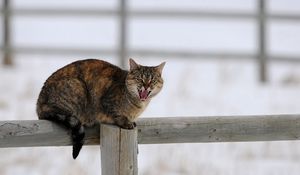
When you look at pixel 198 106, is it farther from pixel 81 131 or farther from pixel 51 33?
pixel 51 33

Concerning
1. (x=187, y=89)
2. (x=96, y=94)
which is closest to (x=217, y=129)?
(x=96, y=94)

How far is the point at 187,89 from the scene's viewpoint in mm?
7742

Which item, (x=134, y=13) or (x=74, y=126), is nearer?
(x=74, y=126)

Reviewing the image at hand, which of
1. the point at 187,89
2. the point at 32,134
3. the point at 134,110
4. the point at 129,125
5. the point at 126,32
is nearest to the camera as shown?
the point at 32,134

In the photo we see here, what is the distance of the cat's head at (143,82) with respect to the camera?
2.95 metres

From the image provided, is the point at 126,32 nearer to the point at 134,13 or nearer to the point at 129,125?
the point at 134,13

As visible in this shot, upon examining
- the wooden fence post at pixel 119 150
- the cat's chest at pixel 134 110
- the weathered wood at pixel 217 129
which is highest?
the cat's chest at pixel 134 110

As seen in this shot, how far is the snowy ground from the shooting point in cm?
507

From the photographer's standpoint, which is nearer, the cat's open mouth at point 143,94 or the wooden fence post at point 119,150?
the wooden fence post at point 119,150

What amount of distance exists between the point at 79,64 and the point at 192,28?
9.30 metres

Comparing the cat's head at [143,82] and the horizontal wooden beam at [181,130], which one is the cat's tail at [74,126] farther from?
the cat's head at [143,82]

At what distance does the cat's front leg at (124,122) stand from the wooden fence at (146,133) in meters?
0.03

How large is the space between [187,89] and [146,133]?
487 cm

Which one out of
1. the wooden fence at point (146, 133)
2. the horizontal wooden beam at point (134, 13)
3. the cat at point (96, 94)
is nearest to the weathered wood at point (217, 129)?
the wooden fence at point (146, 133)
